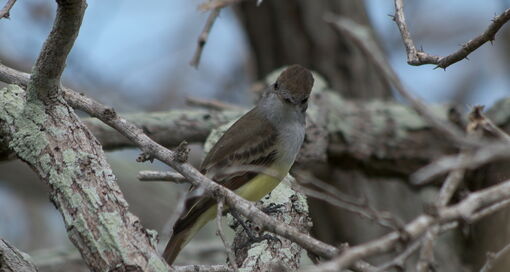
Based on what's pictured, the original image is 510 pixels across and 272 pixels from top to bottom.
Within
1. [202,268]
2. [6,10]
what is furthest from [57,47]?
[202,268]

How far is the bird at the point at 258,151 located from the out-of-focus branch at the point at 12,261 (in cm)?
124

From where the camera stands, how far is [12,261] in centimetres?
405

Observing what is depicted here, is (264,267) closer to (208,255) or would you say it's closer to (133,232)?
(133,232)

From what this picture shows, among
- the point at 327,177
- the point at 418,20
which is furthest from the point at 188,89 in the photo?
the point at 327,177

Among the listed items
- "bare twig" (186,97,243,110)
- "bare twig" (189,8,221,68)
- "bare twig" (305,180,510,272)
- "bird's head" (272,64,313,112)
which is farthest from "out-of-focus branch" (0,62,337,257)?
"bare twig" (186,97,243,110)

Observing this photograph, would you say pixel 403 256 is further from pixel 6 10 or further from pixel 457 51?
pixel 6 10

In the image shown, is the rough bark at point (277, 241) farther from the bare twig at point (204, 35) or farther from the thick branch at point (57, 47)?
the thick branch at point (57, 47)

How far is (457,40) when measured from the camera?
1163 centimetres

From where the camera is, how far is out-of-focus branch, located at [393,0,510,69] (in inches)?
138

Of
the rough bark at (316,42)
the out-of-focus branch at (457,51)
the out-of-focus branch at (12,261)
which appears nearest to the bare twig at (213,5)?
the out-of-focus branch at (457,51)

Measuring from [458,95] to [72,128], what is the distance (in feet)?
26.8

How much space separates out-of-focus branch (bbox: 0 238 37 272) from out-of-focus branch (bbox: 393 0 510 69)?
2.14 metres

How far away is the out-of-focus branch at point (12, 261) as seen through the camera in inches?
158

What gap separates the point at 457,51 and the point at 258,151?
252 centimetres
